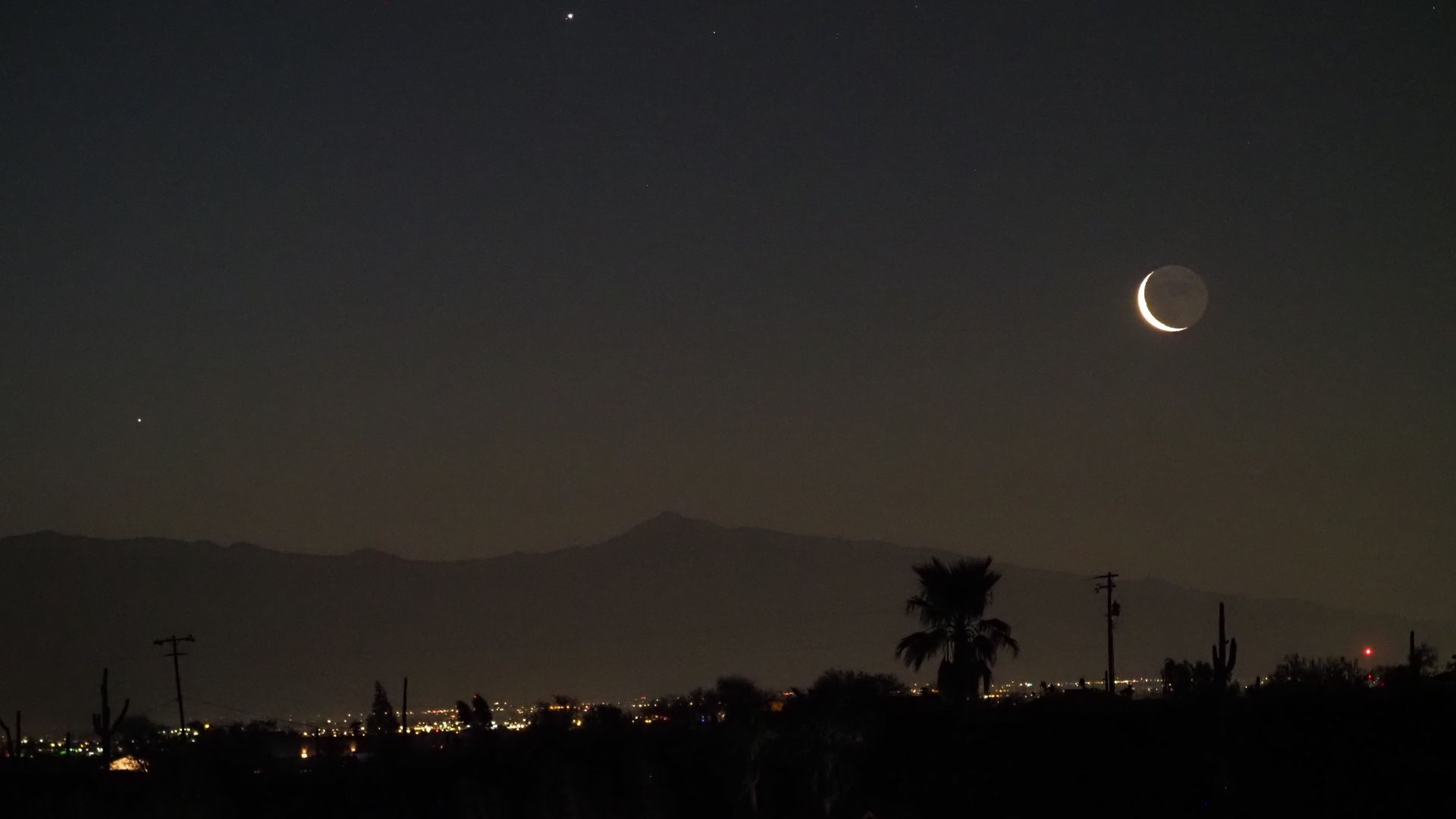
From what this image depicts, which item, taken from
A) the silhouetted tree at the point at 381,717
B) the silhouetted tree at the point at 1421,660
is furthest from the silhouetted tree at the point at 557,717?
A: the silhouetted tree at the point at 1421,660

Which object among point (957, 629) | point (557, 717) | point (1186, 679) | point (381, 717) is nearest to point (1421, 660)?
point (1186, 679)

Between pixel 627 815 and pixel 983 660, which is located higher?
pixel 983 660

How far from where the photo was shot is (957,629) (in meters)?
44.0

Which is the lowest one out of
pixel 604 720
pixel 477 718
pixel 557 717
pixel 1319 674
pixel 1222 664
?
pixel 477 718

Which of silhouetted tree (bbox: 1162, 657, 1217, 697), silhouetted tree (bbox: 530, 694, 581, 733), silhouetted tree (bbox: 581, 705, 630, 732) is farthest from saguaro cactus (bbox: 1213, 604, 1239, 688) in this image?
silhouetted tree (bbox: 530, 694, 581, 733)

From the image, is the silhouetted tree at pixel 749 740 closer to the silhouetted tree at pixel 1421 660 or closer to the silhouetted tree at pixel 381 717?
the silhouetted tree at pixel 1421 660

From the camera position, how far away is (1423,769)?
111 ft

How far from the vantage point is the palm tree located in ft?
144

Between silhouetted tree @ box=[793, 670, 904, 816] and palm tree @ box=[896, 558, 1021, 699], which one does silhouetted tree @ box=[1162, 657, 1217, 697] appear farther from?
silhouetted tree @ box=[793, 670, 904, 816]

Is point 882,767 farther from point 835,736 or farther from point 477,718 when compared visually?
point 477,718

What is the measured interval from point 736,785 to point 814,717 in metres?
2.70

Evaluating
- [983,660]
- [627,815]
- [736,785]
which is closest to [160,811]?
[627,815]

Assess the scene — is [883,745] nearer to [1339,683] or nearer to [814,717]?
[814,717]

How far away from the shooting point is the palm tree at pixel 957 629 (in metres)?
43.8
